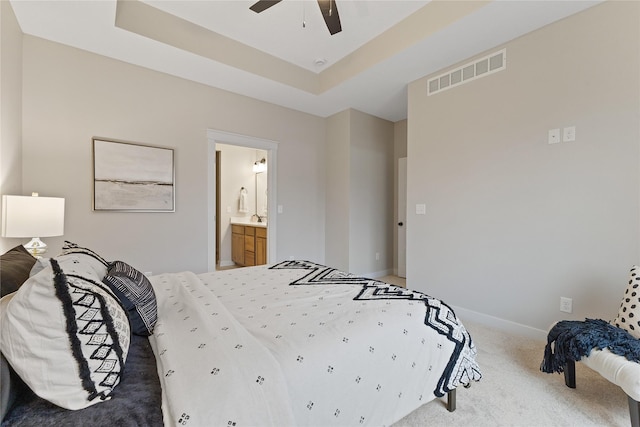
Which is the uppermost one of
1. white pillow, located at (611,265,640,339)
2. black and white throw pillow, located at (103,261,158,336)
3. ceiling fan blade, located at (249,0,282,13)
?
ceiling fan blade, located at (249,0,282,13)

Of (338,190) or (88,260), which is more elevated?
(338,190)

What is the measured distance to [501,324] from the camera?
2.71 meters

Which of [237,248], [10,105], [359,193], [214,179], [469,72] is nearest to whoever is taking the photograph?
[10,105]

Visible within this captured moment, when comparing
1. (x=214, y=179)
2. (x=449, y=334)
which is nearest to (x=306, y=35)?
(x=214, y=179)

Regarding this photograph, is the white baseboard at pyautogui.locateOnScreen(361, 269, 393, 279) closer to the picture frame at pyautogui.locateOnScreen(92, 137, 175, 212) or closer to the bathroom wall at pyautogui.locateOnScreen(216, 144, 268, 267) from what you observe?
the bathroom wall at pyautogui.locateOnScreen(216, 144, 268, 267)

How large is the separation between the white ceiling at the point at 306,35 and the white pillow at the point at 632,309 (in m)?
2.03

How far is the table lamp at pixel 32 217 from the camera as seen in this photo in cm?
195

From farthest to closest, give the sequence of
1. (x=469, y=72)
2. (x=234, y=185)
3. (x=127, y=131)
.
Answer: (x=234, y=185) < (x=127, y=131) < (x=469, y=72)

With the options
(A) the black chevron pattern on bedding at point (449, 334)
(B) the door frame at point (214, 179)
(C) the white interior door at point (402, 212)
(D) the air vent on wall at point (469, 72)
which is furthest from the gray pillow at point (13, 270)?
(C) the white interior door at point (402, 212)

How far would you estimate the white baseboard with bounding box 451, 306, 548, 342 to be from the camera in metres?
2.49

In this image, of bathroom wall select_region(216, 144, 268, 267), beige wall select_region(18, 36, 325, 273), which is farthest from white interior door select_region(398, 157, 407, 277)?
bathroom wall select_region(216, 144, 268, 267)

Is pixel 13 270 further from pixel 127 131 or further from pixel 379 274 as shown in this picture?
pixel 379 274

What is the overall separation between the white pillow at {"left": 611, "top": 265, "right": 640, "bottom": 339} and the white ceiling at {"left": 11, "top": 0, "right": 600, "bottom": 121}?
80.0 inches

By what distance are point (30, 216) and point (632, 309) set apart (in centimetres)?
399
